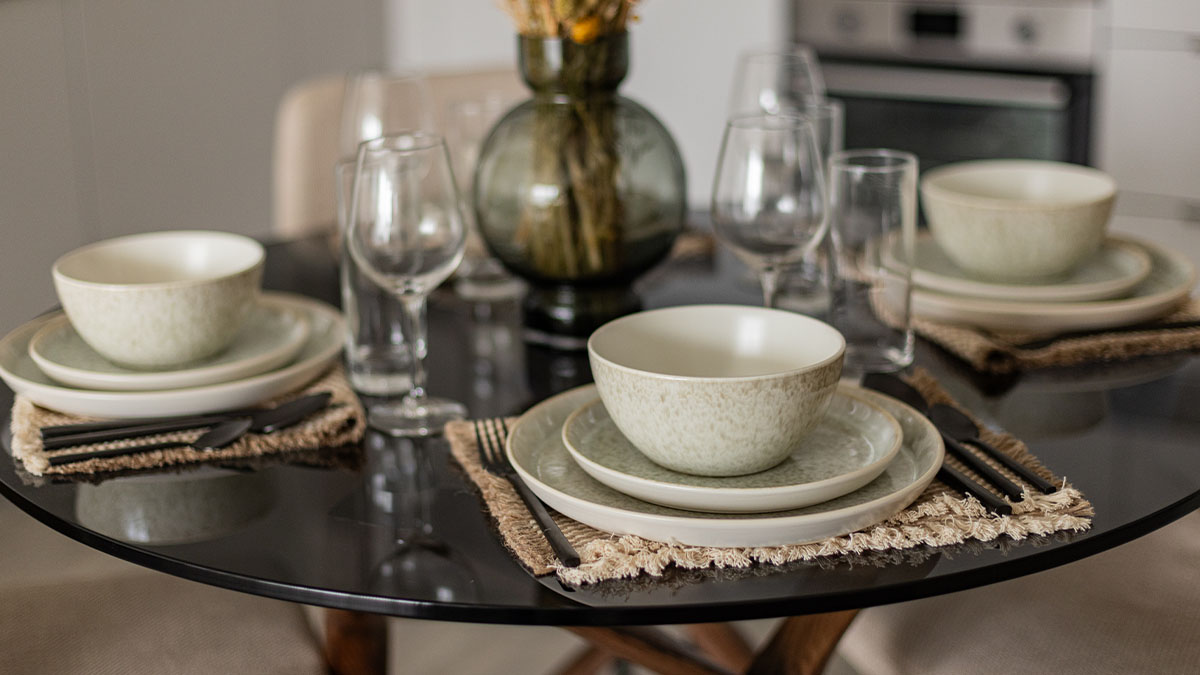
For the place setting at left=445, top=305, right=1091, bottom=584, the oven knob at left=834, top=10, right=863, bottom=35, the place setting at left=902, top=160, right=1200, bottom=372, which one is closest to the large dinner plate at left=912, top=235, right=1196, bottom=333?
the place setting at left=902, top=160, right=1200, bottom=372

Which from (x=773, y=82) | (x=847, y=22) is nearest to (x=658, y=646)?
(x=773, y=82)

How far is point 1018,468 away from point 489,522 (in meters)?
0.36

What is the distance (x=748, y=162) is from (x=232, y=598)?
25.2 inches

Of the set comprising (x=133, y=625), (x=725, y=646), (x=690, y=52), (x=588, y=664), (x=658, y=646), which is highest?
(x=690, y=52)

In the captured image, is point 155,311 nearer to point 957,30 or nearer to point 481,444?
point 481,444

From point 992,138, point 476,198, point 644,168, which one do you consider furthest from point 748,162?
point 992,138

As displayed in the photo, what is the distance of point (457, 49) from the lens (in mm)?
3541

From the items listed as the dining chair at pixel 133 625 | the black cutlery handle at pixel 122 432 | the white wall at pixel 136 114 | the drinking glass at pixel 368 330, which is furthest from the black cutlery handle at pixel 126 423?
the white wall at pixel 136 114

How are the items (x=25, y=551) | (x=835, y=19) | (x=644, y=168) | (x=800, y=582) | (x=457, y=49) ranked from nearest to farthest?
1. (x=800, y=582)
2. (x=644, y=168)
3. (x=25, y=551)
4. (x=835, y=19)
5. (x=457, y=49)

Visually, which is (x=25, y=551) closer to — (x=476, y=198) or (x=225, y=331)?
(x=225, y=331)

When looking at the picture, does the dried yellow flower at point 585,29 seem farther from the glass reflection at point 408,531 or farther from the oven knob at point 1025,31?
the oven knob at point 1025,31

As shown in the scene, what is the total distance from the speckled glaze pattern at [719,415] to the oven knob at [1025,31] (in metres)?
2.11

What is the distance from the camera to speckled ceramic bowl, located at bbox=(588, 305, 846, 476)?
0.74 m

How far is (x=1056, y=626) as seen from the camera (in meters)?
1.06
